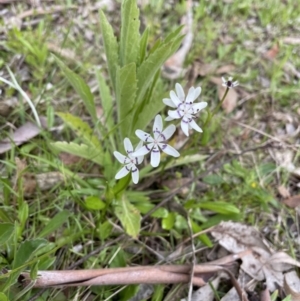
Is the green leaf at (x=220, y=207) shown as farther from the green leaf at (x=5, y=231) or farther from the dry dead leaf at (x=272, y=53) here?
the dry dead leaf at (x=272, y=53)

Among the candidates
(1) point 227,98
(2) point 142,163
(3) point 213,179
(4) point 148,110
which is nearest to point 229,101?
(1) point 227,98

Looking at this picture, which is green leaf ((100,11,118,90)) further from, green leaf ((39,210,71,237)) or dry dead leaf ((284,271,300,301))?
dry dead leaf ((284,271,300,301))

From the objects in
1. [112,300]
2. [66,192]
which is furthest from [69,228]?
[112,300]

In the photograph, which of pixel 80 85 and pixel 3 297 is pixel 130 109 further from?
pixel 3 297

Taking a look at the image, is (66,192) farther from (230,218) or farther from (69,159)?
(230,218)

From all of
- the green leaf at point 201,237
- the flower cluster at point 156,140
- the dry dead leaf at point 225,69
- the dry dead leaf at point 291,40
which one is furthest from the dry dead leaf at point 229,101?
the flower cluster at point 156,140

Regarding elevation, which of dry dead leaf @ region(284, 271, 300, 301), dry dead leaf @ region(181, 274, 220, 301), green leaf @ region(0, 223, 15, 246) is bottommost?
dry dead leaf @ region(284, 271, 300, 301)

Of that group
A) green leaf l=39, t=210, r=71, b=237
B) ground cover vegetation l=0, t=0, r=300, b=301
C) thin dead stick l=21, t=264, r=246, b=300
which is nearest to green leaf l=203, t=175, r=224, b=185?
ground cover vegetation l=0, t=0, r=300, b=301
